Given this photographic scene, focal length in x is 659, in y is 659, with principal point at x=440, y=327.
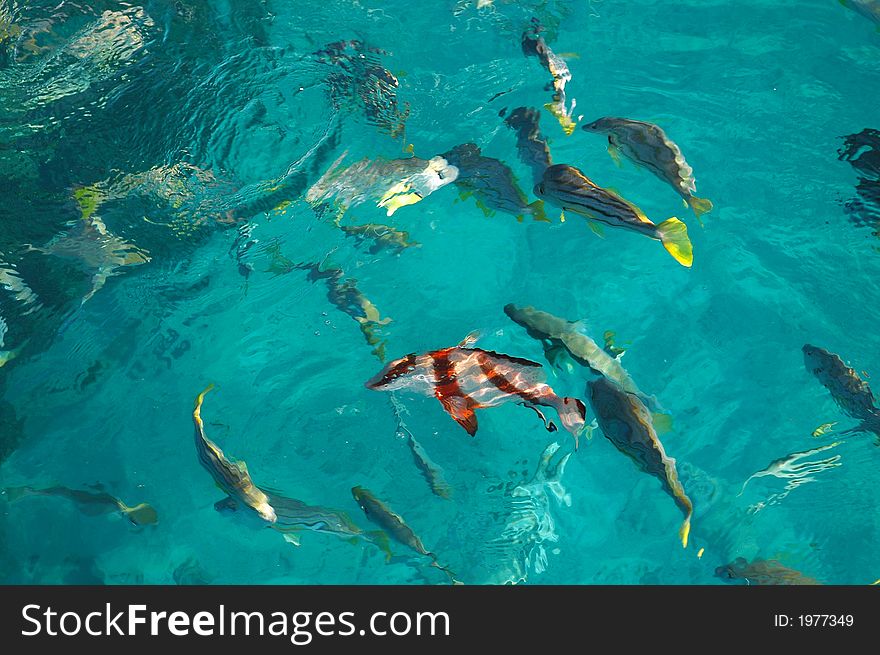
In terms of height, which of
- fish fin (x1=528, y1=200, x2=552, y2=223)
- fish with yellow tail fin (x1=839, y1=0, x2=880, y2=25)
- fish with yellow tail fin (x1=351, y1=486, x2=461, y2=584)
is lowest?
fish with yellow tail fin (x1=351, y1=486, x2=461, y2=584)

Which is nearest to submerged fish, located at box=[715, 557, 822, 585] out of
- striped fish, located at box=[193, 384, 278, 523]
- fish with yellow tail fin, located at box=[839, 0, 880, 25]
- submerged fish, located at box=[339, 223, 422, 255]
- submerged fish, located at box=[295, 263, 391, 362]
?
submerged fish, located at box=[295, 263, 391, 362]

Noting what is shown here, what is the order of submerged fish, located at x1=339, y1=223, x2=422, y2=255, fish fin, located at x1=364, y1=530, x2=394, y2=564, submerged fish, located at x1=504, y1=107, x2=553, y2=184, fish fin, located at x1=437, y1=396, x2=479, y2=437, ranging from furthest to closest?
submerged fish, located at x1=339, y1=223, x2=422, y2=255 → submerged fish, located at x1=504, y1=107, x2=553, y2=184 → fish fin, located at x1=364, y1=530, x2=394, y2=564 → fish fin, located at x1=437, y1=396, x2=479, y2=437

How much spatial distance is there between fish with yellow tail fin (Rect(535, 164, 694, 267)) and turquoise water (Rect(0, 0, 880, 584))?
1.63 meters

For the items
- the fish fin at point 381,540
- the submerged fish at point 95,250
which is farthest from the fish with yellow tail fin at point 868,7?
the submerged fish at point 95,250

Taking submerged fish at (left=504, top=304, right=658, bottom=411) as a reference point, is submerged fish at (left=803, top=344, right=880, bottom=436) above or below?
below

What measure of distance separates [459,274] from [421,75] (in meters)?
2.25

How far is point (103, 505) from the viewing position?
5.36 metres

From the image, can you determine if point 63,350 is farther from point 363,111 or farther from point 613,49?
point 613,49

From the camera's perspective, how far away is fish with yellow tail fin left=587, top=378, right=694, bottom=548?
Answer: 12.4ft

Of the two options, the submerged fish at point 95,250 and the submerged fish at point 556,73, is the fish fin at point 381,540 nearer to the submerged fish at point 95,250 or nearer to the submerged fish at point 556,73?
the submerged fish at point 95,250

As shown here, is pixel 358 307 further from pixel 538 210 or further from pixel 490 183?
pixel 538 210

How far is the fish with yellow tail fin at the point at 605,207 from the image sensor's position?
383cm

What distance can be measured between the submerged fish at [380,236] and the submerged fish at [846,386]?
3.44 meters

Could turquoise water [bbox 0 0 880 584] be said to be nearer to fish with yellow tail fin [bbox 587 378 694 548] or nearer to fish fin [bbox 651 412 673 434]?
fish with yellow tail fin [bbox 587 378 694 548]
